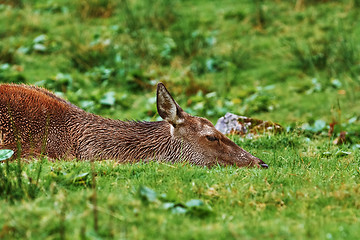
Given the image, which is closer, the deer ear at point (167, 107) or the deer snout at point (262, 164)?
the deer snout at point (262, 164)

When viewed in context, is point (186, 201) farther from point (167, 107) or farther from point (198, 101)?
point (198, 101)

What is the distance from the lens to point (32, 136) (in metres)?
5.92

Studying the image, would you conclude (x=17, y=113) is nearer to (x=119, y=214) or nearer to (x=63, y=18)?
(x=119, y=214)

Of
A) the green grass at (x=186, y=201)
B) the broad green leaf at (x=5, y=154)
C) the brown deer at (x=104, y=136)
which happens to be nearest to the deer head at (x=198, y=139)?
the brown deer at (x=104, y=136)

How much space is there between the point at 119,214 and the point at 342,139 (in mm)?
4278

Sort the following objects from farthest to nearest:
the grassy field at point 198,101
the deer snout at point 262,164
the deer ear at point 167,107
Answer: the deer ear at point 167,107
the deer snout at point 262,164
the grassy field at point 198,101

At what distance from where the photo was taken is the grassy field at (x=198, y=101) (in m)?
3.71

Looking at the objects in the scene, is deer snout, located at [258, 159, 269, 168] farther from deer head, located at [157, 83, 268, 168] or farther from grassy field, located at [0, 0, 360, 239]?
grassy field, located at [0, 0, 360, 239]

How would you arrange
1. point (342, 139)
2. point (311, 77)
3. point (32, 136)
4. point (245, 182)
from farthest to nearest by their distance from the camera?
point (311, 77) → point (342, 139) → point (32, 136) → point (245, 182)

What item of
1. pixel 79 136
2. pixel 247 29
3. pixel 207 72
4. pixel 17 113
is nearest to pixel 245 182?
pixel 79 136

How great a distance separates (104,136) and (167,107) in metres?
0.84

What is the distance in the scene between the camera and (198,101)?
9672 mm

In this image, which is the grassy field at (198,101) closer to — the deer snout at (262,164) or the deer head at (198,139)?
the deer snout at (262,164)

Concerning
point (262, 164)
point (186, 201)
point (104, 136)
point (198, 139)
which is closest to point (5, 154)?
point (104, 136)
